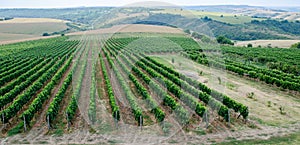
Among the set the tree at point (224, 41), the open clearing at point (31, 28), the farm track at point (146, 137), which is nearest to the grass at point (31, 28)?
the open clearing at point (31, 28)

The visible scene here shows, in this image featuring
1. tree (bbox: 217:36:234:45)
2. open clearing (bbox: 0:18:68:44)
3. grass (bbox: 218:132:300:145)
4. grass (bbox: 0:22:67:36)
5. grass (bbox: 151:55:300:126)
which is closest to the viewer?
grass (bbox: 218:132:300:145)

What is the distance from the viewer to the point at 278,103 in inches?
922

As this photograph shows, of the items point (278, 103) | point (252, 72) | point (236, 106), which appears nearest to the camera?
point (236, 106)

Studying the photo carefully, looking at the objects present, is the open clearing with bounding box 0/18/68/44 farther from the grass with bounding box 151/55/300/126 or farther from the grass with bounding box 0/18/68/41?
the grass with bounding box 151/55/300/126

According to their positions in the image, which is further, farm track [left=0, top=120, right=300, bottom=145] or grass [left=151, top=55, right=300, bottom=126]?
grass [left=151, top=55, right=300, bottom=126]

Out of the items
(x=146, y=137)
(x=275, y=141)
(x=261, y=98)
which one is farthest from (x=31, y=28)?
(x=275, y=141)

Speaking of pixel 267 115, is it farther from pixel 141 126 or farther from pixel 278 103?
pixel 141 126

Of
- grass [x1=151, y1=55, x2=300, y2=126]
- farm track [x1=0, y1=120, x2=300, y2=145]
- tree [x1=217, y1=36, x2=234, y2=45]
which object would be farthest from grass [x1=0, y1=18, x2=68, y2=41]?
farm track [x1=0, y1=120, x2=300, y2=145]

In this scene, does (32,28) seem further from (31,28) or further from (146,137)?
(146,137)

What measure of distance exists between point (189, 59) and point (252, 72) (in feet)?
55.8

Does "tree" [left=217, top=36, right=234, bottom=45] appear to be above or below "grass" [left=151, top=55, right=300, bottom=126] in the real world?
below

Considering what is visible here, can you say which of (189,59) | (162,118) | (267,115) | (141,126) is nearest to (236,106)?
(267,115)

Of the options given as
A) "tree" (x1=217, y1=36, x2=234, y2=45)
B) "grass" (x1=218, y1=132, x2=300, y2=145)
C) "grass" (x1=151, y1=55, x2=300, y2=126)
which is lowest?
"tree" (x1=217, y1=36, x2=234, y2=45)

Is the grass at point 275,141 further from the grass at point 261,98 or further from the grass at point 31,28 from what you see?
the grass at point 31,28
